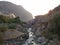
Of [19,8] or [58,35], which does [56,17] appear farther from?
[19,8]

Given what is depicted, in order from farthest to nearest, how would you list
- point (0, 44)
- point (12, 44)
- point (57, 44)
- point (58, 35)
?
point (12, 44) < point (58, 35) < point (57, 44) < point (0, 44)

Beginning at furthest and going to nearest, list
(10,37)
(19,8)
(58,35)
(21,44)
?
(19,8) → (21,44) → (10,37) → (58,35)

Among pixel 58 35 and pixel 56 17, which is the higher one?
pixel 56 17

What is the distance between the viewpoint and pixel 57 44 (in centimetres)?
1572

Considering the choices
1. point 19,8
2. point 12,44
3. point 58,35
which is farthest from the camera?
point 19,8

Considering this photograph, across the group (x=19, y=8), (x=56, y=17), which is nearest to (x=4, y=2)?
(x=19, y=8)

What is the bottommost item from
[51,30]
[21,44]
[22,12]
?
[21,44]

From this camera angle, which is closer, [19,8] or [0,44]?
[0,44]

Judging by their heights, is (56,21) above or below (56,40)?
above

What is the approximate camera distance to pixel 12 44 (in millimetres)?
19938

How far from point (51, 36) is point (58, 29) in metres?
1.03

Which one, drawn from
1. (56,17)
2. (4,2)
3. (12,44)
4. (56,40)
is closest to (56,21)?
(56,17)

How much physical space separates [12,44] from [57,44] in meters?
5.80

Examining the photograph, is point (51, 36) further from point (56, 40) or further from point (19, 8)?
point (19, 8)
